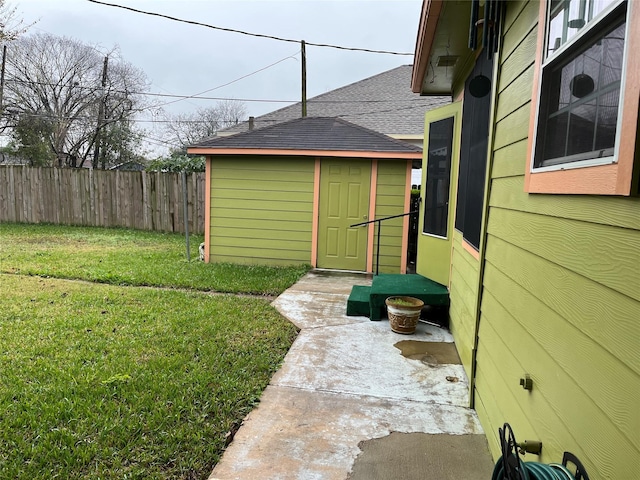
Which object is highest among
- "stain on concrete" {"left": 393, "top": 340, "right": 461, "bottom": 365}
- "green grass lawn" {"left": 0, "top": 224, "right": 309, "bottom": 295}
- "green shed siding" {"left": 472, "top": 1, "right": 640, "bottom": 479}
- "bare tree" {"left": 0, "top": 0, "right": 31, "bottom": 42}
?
"bare tree" {"left": 0, "top": 0, "right": 31, "bottom": 42}

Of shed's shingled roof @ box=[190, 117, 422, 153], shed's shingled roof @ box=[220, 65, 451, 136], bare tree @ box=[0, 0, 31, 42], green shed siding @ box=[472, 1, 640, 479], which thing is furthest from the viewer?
shed's shingled roof @ box=[220, 65, 451, 136]

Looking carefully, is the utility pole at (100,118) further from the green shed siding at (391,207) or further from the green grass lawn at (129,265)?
the green shed siding at (391,207)

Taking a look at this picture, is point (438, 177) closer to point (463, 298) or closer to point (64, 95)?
point (463, 298)

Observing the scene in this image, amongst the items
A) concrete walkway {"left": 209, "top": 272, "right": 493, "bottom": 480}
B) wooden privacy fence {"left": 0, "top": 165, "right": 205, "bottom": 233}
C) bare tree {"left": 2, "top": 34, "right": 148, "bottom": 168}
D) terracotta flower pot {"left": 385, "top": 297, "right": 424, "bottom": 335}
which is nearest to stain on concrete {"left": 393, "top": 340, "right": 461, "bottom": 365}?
concrete walkway {"left": 209, "top": 272, "right": 493, "bottom": 480}

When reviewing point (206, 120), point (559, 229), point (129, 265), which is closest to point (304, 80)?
point (129, 265)

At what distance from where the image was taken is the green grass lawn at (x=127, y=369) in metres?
2.07

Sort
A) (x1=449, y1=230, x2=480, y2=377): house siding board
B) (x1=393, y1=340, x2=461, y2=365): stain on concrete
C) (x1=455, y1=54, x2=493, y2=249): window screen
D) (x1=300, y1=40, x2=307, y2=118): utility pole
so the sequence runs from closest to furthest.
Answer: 1. (x1=455, y1=54, x2=493, y2=249): window screen
2. (x1=449, y1=230, x2=480, y2=377): house siding board
3. (x1=393, y1=340, x2=461, y2=365): stain on concrete
4. (x1=300, y1=40, x2=307, y2=118): utility pole

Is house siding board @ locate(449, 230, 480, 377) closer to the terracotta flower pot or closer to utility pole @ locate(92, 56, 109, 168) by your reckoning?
the terracotta flower pot

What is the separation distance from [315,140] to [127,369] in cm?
476

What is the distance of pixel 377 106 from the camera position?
483 inches

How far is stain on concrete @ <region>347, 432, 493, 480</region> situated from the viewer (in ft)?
6.48

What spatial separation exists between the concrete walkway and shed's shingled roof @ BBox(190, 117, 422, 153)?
349cm

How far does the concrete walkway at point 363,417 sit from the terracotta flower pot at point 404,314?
0.09 m

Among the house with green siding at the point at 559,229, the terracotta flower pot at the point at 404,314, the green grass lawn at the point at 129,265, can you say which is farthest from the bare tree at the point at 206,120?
the house with green siding at the point at 559,229
